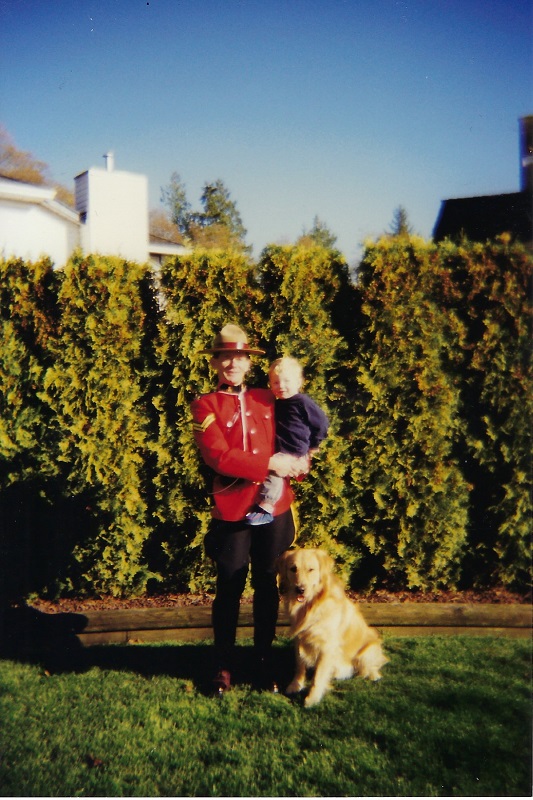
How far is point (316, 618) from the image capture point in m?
3.61

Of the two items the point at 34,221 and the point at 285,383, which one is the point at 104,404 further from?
the point at 34,221

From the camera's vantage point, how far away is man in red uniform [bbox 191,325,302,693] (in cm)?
343

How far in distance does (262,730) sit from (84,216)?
43.4 feet

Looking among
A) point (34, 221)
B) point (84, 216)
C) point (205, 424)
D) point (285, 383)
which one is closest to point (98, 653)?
point (205, 424)

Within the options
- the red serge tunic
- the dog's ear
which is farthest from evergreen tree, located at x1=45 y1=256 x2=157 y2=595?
the dog's ear

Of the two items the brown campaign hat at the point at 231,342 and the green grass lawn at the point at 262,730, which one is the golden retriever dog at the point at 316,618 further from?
the brown campaign hat at the point at 231,342

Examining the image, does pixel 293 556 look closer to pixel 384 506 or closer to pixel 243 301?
pixel 384 506

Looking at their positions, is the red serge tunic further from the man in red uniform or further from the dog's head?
the dog's head

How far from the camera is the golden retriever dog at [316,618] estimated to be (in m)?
3.58

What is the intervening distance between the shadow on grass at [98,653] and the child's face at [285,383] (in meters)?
1.88

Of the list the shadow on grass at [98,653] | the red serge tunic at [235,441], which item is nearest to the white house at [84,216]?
the shadow on grass at [98,653]

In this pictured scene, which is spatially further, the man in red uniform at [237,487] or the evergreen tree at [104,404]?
the evergreen tree at [104,404]

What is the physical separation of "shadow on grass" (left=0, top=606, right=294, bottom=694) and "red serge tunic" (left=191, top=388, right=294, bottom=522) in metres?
1.25

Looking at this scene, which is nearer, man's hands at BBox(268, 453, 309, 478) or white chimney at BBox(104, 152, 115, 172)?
man's hands at BBox(268, 453, 309, 478)
